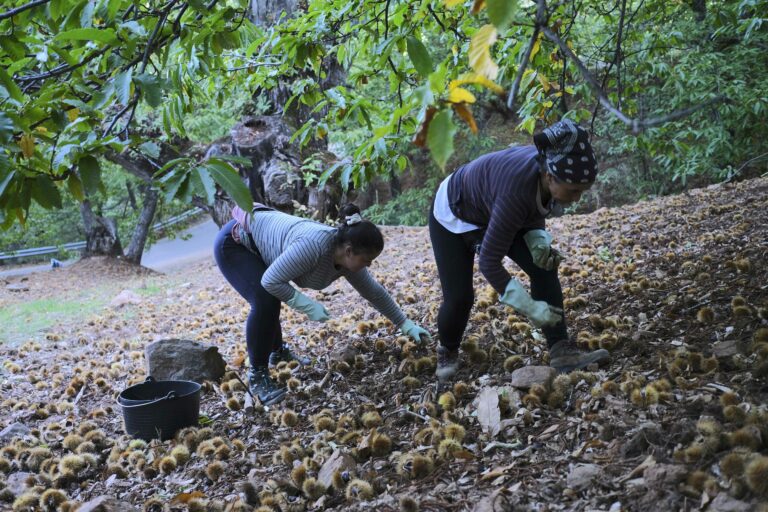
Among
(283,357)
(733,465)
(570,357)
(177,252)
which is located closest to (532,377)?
(570,357)

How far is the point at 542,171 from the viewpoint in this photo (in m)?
2.67

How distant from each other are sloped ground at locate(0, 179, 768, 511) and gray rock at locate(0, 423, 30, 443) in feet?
0.37

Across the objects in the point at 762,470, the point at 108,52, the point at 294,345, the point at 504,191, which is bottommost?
the point at 294,345

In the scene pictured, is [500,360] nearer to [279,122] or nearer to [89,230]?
[279,122]

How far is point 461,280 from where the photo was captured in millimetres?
3174

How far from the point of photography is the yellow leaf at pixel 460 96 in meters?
1.46

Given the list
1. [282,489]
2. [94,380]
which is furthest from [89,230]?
[282,489]

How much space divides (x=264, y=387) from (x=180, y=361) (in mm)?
779

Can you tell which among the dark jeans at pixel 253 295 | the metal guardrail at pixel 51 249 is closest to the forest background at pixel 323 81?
the dark jeans at pixel 253 295

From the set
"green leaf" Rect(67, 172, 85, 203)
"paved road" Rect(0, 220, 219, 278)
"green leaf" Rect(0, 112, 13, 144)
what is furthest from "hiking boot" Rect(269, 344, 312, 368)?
"paved road" Rect(0, 220, 219, 278)

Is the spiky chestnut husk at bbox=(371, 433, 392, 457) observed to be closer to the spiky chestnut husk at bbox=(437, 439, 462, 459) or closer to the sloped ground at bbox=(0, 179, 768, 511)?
the sloped ground at bbox=(0, 179, 768, 511)

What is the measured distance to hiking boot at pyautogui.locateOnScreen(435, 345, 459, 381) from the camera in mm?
3283

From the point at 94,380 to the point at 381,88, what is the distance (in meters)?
9.33

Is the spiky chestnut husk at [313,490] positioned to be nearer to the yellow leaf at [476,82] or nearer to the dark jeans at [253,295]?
the dark jeans at [253,295]
